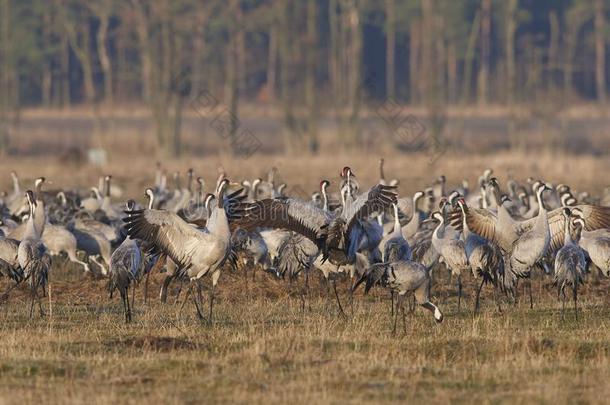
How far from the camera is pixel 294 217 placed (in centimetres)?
1345

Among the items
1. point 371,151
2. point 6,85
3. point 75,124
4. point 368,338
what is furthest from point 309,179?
point 75,124

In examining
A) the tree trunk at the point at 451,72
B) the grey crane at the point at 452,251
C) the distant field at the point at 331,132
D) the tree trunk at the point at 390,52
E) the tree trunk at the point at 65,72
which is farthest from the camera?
the tree trunk at the point at 451,72

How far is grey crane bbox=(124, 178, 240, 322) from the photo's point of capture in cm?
1261

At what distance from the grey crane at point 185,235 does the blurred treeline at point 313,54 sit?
29.2 m

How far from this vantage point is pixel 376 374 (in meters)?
9.46

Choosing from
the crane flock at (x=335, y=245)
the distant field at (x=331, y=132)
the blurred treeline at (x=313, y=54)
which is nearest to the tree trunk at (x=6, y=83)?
the blurred treeline at (x=313, y=54)

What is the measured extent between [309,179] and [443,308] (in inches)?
737

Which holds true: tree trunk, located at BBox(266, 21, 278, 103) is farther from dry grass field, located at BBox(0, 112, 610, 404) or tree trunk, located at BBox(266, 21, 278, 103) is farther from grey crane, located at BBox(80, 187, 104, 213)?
dry grass field, located at BBox(0, 112, 610, 404)

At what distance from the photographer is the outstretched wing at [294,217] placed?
13375mm

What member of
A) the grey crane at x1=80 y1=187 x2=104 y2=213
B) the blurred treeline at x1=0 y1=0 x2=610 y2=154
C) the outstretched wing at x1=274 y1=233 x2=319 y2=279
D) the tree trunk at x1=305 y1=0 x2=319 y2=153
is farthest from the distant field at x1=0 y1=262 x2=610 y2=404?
the blurred treeline at x1=0 y1=0 x2=610 y2=154

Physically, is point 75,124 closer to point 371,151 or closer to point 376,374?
point 371,151

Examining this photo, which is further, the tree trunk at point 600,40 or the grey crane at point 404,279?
the tree trunk at point 600,40

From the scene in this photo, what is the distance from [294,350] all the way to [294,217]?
10.8ft

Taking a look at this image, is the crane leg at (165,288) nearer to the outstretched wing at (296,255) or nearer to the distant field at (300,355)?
the distant field at (300,355)
